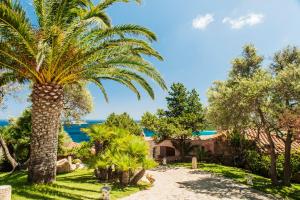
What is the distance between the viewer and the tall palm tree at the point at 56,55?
41.1 feet

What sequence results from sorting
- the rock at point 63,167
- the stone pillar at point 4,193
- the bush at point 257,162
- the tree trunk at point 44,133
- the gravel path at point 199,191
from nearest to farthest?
the stone pillar at point 4,193, the tree trunk at point 44,133, the gravel path at point 199,191, the rock at point 63,167, the bush at point 257,162

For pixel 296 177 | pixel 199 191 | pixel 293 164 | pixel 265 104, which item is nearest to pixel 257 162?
pixel 293 164

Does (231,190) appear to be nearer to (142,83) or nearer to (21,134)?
(142,83)

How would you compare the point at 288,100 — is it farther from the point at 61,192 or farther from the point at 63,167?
the point at 63,167

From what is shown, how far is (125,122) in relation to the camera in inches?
1469

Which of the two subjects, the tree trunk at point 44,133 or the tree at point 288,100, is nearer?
the tree trunk at point 44,133

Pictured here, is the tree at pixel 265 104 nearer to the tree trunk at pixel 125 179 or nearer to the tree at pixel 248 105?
the tree at pixel 248 105

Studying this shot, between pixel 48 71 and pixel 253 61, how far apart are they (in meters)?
16.9

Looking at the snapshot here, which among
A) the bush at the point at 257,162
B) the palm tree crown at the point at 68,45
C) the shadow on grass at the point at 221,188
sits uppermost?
the palm tree crown at the point at 68,45

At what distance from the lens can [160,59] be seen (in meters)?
15.4

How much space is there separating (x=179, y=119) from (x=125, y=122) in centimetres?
672

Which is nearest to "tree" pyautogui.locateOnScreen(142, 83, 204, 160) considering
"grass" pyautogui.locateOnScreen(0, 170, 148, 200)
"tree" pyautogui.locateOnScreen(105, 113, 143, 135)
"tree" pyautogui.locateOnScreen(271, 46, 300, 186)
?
"tree" pyautogui.locateOnScreen(105, 113, 143, 135)

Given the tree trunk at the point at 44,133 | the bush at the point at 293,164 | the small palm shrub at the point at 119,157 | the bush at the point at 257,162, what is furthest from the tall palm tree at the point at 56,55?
the bush at the point at 257,162

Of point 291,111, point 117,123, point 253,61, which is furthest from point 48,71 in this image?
point 117,123
